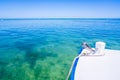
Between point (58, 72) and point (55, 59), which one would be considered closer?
point (58, 72)

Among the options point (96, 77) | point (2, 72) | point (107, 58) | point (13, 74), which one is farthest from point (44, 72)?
point (96, 77)

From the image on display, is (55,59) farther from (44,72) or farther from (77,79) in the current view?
(77,79)

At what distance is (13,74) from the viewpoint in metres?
4.76

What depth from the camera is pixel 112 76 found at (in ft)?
5.45

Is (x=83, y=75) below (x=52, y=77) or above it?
above

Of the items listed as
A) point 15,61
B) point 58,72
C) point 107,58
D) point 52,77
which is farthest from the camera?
point 15,61

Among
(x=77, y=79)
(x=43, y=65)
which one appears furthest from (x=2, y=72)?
(x=77, y=79)

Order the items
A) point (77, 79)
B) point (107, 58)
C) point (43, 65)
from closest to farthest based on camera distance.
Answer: point (77, 79) → point (107, 58) → point (43, 65)

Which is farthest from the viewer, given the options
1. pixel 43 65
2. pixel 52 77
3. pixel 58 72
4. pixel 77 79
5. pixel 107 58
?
pixel 43 65

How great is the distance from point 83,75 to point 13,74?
3868mm

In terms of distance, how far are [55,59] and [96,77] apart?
4743mm

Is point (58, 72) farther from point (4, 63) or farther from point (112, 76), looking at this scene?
point (112, 76)

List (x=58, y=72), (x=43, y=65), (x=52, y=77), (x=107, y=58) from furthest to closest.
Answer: (x=43, y=65) → (x=58, y=72) → (x=52, y=77) → (x=107, y=58)

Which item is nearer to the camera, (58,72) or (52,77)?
(52,77)
